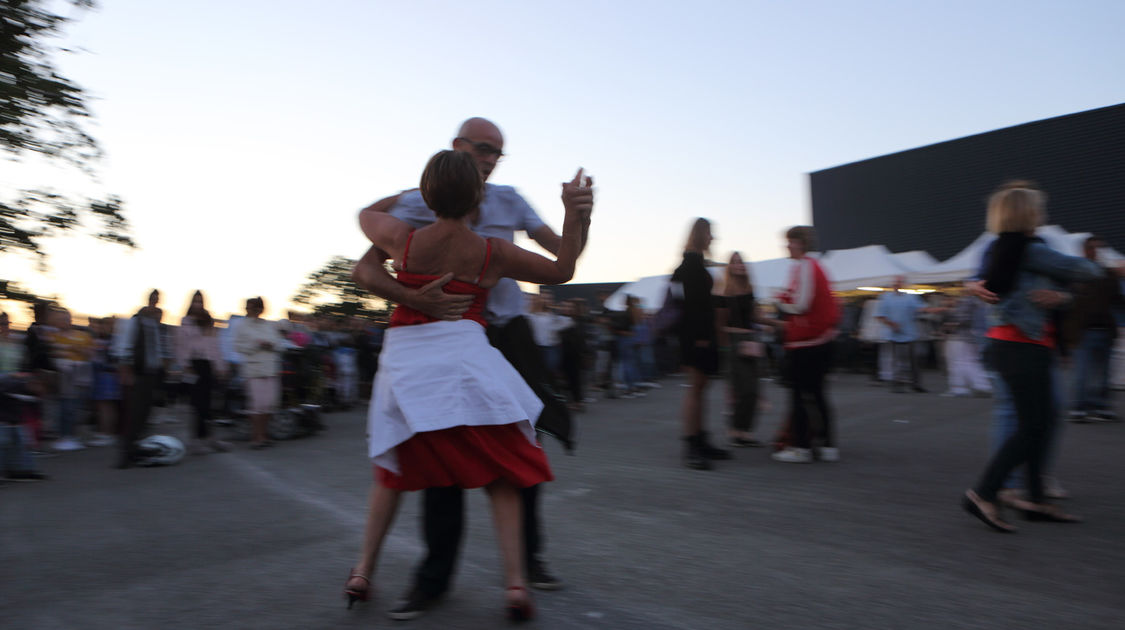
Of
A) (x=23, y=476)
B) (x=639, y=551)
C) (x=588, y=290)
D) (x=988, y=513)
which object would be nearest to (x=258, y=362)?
(x=23, y=476)

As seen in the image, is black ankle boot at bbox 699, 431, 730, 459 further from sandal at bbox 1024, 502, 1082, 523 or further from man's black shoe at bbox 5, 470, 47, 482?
man's black shoe at bbox 5, 470, 47, 482

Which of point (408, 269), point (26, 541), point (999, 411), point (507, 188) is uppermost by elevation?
point (507, 188)

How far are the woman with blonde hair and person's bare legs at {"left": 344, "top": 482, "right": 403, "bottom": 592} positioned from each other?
518 cm

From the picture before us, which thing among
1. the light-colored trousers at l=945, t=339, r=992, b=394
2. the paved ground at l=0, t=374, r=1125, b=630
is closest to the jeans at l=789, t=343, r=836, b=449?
the paved ground at l=0, t=374, r=1125, b=630

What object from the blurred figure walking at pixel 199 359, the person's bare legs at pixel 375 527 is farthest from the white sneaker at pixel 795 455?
the blurred figure walking at pixel 199 359

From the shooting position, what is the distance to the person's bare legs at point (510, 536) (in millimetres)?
2855

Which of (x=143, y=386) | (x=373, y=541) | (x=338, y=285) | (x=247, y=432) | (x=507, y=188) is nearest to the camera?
(x=373, y=541)

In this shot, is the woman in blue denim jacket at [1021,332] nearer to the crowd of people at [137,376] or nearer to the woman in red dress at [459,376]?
the woman in red dress at [459,376]

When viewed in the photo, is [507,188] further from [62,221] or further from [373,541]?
[62,221]

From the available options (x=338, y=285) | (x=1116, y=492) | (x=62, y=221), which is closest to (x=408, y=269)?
(x=1116, y=492)

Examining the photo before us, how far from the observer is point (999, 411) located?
4410 millimetres

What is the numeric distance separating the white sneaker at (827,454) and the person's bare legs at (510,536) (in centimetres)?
→ 450

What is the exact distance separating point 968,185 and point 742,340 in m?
24.3

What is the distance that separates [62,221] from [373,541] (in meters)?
14.0
